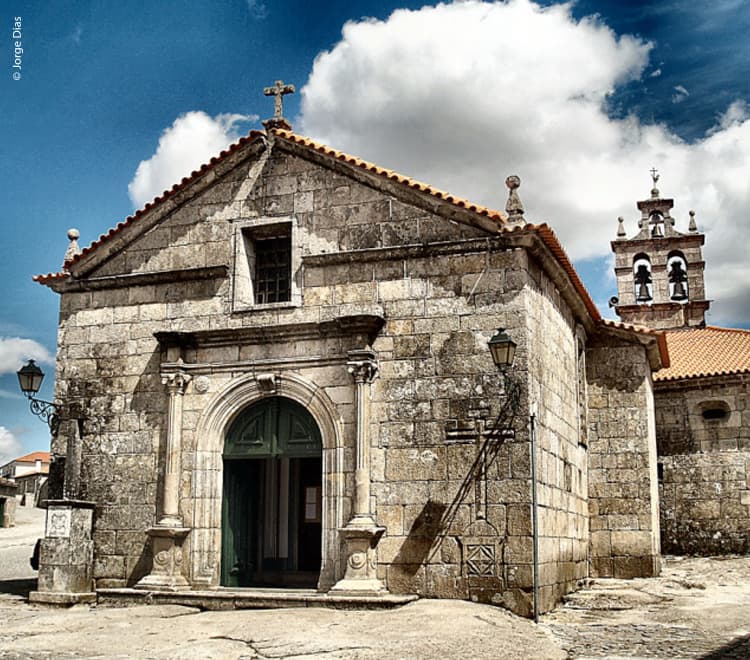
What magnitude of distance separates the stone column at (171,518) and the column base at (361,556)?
226 centimetres

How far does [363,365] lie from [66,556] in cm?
478

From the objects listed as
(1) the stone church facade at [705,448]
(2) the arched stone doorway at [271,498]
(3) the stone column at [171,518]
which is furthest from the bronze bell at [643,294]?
(3) the stone column at [171,518]

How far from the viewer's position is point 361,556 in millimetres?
11117

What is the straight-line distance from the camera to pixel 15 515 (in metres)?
31.1

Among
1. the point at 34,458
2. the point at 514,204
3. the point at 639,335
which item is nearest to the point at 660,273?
the point at 639,335

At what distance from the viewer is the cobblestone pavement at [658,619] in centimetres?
882

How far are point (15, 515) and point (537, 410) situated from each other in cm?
2478

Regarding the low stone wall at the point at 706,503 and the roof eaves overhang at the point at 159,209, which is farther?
the low stone wall at the point at 706,503

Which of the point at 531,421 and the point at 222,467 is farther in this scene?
the point at 222,467

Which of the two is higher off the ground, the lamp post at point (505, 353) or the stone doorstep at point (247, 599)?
the lamp post at point (505, 353)

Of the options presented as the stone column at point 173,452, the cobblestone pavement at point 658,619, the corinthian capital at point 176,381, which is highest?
the corinthian capital at point 176,381

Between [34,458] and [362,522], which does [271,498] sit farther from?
[34,458]

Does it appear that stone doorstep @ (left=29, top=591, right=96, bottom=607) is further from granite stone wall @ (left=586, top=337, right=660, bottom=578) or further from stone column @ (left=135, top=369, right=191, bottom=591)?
granite stone wall @ (left=586, top=337, right=660, bottom=578)

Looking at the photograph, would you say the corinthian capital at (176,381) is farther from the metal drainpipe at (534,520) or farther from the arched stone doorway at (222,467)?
the metal drainpipe at (534,520)
